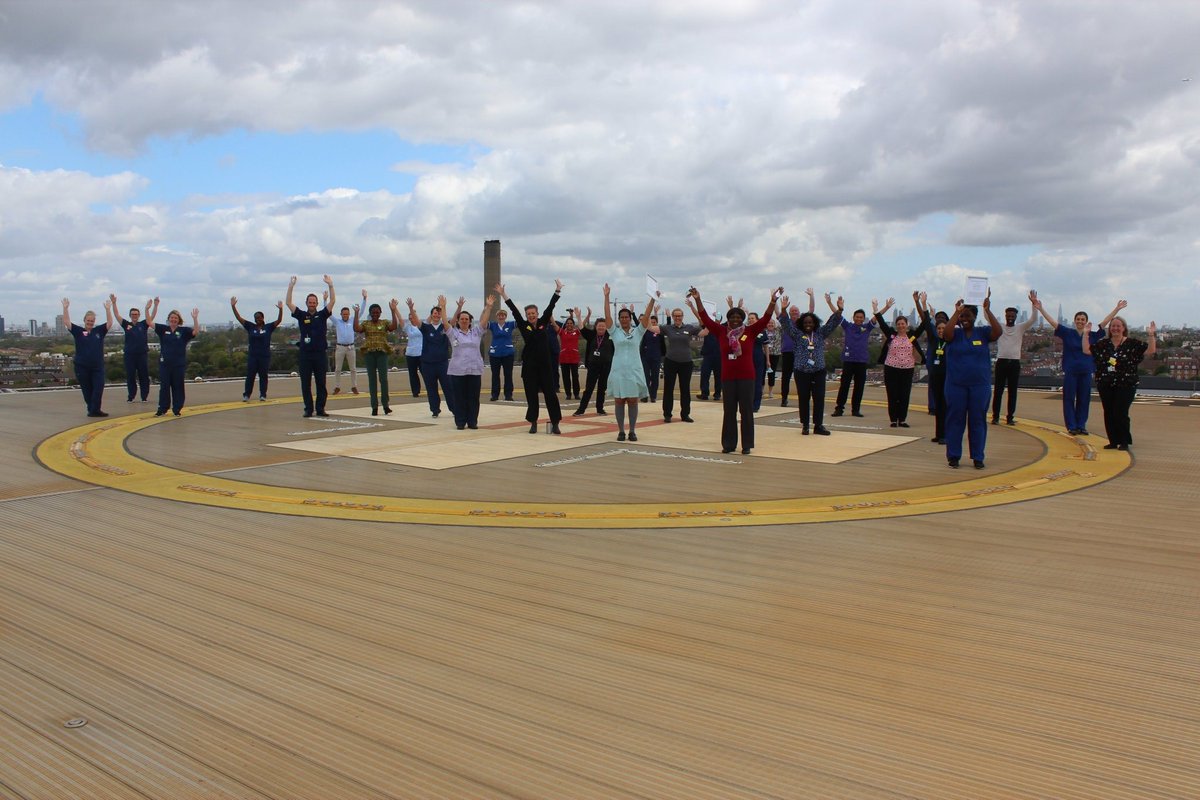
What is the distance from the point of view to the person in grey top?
585 inches

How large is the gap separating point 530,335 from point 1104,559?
8.34 meters

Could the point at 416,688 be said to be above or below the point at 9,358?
below

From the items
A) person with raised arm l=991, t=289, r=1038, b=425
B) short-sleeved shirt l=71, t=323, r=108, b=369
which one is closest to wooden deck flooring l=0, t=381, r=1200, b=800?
person with raised arm l=991, t=289, r=1038, b=425

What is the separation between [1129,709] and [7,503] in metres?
8.53

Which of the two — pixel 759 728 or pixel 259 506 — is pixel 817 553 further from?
pixel 259 506

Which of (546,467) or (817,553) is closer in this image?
(817,553)

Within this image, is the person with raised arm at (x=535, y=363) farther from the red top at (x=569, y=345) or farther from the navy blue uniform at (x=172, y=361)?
the navy blue uniform at (x=172, y=361)

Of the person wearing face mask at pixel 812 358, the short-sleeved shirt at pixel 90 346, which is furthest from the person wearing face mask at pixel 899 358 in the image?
the short-sleeved shirt at pixel 90 346

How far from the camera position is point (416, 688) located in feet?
12.5

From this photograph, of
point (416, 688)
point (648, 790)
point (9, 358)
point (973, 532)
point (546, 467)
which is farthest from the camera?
point (9, 358)

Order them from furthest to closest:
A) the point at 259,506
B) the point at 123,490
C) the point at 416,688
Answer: the point at 123,490 → the point at 259,506 → the point at 416,688

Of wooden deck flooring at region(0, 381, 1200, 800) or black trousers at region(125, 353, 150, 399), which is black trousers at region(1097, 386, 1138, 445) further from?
black trousers at region(125, 353, 150, 399)

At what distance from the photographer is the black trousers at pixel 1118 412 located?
37.6 ft

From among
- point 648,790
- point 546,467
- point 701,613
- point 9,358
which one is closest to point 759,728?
point 648,790
